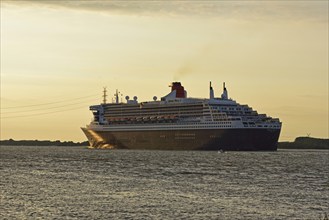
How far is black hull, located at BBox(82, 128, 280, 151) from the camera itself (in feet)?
486

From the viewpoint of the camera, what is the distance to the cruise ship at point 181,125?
149188mm

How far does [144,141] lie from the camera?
168 m

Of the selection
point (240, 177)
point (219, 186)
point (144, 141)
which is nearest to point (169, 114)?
point (144, 141)

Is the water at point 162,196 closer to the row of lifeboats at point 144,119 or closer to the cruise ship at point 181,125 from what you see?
the cruise ship at point 181,125

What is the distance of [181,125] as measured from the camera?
160 m

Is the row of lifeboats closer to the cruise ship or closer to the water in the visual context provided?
the cruise ship

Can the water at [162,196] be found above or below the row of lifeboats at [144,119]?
below

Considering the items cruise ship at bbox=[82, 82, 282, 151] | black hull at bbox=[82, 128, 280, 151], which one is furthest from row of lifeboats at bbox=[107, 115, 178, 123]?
black hull at bbox=[82, 128, 280, 151]

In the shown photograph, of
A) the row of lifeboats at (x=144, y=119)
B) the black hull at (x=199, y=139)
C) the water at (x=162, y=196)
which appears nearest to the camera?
the water at (x=162, y=196)

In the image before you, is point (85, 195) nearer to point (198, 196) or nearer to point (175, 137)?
point (198, 196)

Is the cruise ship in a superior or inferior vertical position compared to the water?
superior

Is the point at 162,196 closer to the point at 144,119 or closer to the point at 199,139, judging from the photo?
the point at 199,139

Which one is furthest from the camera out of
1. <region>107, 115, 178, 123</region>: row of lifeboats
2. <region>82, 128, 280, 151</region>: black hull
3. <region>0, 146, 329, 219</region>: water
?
<region>107, 115, 178, 123</region>: row of lifeboats

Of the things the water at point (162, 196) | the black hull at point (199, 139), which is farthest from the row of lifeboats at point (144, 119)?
the water at point (162, 196)
